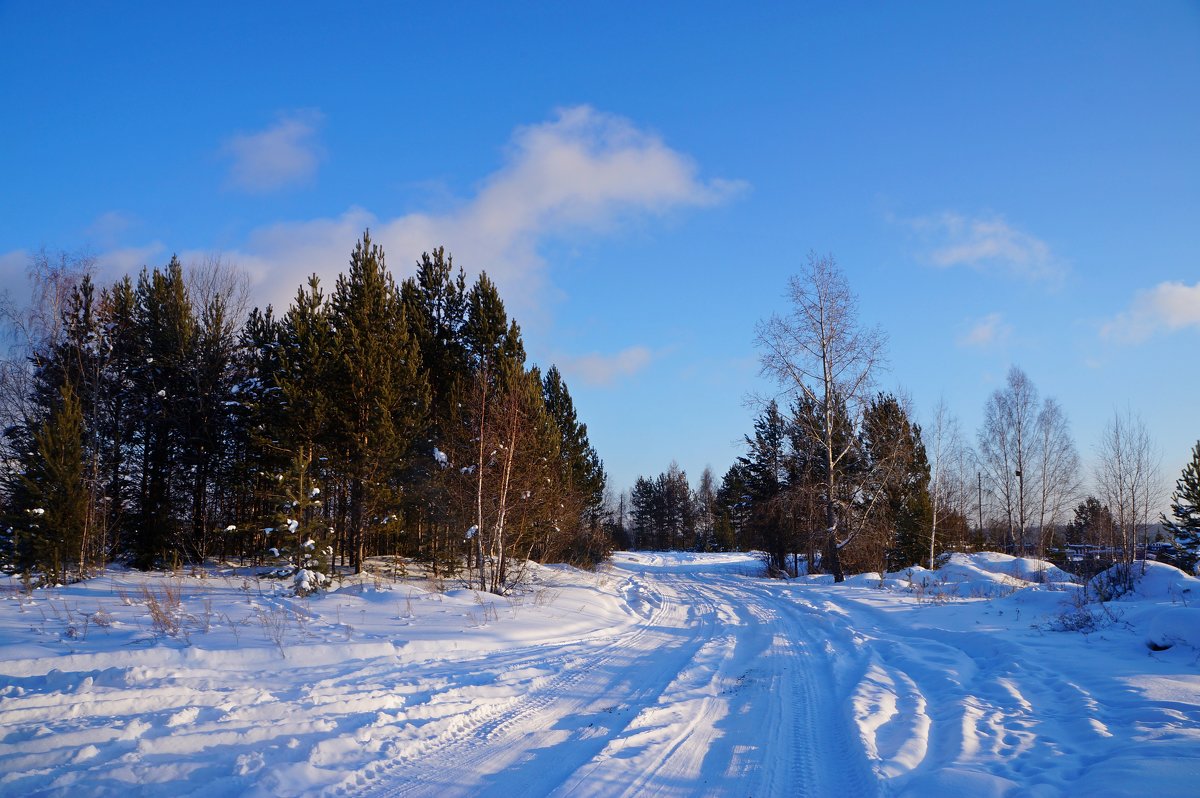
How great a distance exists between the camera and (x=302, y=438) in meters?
19.8

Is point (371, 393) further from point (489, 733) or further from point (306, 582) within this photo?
point (489, 733)

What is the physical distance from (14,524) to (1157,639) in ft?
80.2

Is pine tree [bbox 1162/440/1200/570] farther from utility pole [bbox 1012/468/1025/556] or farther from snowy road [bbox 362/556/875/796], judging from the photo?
snowy road [bbox 362/556/875/796]

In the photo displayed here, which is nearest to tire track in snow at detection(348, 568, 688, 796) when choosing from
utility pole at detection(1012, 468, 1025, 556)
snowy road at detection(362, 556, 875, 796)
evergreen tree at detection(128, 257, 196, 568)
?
snowy road at detection(362, 556, 875, 796)

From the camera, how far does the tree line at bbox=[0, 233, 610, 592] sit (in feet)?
54.5

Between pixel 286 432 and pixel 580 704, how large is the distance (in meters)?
16.4

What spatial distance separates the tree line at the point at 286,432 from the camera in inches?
655

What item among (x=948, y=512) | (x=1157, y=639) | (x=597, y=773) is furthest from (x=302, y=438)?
(x=948, y=512)

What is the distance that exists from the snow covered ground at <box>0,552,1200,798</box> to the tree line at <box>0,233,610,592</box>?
232 inches

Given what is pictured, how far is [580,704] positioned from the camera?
6.63 metres

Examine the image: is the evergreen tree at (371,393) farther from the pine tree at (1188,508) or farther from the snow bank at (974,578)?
the pine tree at (1188,508)

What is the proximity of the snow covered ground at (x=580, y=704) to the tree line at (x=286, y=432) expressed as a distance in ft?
19.3

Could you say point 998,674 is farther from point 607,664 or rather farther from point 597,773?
point 597,773

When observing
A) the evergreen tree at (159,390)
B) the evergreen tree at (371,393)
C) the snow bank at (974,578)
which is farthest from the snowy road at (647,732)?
the evergreen tree at (159,390)
